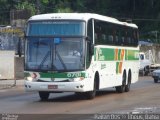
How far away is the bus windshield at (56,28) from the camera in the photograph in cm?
2442

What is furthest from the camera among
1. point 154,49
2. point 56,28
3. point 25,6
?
point 25,6

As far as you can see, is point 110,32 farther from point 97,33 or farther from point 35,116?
point 35,116

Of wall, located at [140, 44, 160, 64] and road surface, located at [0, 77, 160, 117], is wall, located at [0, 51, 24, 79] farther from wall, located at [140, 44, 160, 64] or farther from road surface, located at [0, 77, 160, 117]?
wall, located at [140, 44, 160, 64]

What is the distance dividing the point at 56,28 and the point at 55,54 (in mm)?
1131

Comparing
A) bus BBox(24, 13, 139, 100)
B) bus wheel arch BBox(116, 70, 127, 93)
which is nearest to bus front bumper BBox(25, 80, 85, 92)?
bus BBox(24, 13, 139, 100)

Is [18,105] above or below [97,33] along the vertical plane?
below

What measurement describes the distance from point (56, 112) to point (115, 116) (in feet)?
8.05

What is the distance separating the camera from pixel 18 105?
883 inches

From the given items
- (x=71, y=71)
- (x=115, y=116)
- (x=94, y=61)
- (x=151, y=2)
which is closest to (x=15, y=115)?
(x=115, y=116)

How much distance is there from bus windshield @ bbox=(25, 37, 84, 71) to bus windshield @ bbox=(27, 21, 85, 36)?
0.24 meters

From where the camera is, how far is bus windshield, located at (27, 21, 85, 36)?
24422mm

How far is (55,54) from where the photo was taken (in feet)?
79.0

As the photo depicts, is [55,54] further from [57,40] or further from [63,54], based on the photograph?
[57,40]

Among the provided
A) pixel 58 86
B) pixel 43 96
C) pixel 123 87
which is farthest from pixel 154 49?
pixel 58 86
